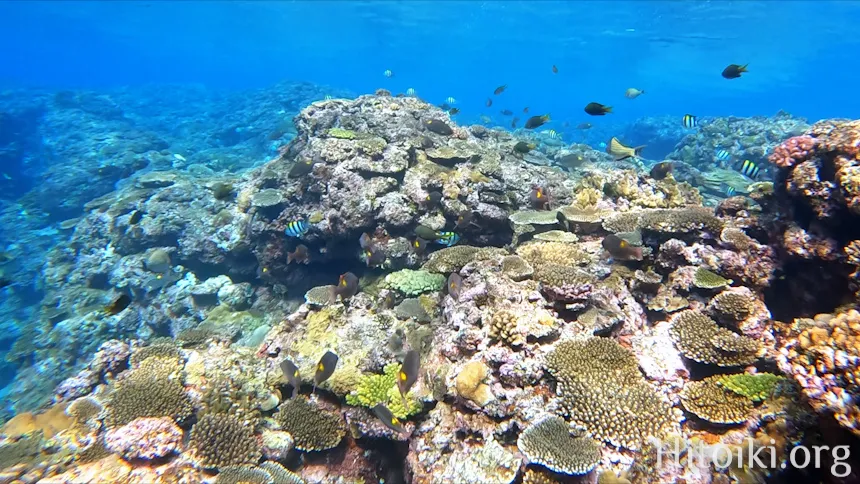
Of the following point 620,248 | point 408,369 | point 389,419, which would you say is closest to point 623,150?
point 620,248

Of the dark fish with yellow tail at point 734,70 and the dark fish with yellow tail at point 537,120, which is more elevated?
the dark fish with yellow tail at point 734,70

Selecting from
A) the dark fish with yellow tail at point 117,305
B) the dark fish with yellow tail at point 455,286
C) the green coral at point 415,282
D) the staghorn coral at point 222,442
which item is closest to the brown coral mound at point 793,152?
the dark fish with yellow tail at point 455,286

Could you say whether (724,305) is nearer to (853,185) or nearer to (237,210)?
(853,185)

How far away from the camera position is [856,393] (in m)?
2.69

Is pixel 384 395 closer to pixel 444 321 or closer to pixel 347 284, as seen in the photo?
pixel 444 321

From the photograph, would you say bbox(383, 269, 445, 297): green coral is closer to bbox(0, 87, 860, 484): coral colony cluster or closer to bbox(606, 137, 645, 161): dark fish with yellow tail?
bbox(0, 87, 860, 484): coral colony cluster

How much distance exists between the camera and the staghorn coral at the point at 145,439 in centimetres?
427

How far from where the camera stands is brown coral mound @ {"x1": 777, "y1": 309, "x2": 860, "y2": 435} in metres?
2.70

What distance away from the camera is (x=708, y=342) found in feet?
14.5

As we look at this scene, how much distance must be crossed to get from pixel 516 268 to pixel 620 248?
1.48m

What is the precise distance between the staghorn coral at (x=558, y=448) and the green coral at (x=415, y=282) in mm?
3163

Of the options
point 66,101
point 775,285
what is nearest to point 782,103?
point 775,285

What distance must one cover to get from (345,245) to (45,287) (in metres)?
13.1

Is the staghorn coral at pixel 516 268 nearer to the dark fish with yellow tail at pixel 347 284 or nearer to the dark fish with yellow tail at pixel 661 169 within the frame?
the dark fish with yellow tail at pixel 347 284
